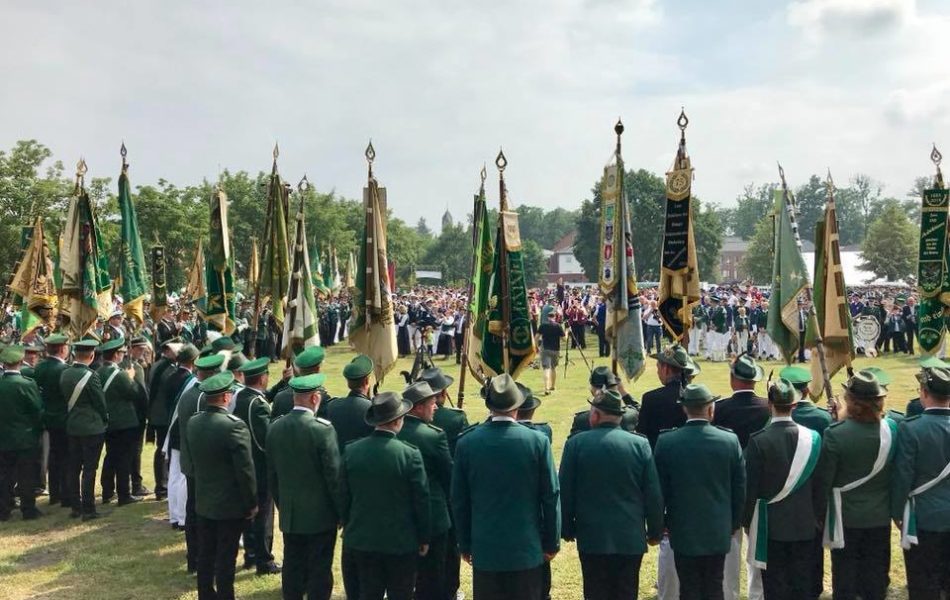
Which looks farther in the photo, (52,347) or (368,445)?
(52,347)

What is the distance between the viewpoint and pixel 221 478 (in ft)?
22.4

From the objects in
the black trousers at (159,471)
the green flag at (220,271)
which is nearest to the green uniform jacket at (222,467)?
the black trousers at (159,471)

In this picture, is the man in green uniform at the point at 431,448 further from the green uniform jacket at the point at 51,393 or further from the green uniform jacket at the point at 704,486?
the green uniform jacket at the point at 51,393

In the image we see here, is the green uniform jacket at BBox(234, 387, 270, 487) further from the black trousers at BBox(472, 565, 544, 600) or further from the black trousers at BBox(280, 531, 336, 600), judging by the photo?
the black trousers at BBox(472, 565, 544, 600)

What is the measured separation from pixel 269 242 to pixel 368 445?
6.18 meters

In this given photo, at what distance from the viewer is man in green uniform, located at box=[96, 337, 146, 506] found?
1028 cm

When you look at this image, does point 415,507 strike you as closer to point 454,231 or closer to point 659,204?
point 659,204

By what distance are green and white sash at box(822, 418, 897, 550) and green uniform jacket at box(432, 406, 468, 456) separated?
315cm

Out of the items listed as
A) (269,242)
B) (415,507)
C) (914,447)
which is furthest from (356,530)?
(269,242)

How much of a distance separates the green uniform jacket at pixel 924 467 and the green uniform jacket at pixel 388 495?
12.3 ft

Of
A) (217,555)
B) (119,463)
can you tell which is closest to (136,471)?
(119,463)

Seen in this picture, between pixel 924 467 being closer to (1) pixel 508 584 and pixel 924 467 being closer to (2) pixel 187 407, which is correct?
(1) pixel 508 584

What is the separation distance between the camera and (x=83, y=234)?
1283cm

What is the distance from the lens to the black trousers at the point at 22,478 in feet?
33.5
